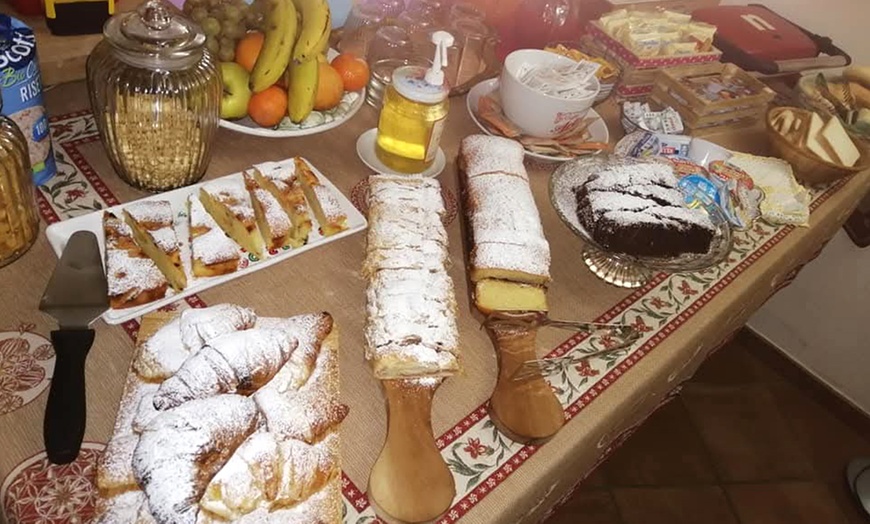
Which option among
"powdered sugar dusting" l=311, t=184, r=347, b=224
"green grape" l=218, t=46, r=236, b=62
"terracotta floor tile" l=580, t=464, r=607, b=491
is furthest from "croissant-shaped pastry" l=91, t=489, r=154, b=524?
"terracotta floor tile" l=580, t=464, r=607, b=491

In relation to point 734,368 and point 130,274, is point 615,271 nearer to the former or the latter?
point 130,274

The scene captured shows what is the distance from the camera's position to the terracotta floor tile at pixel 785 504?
195 centimetres

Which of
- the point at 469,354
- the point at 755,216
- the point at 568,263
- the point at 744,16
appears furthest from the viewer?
the point at 744,16

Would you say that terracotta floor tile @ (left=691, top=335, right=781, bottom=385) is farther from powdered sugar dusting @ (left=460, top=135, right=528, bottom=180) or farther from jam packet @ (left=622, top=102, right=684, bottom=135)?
powdered sugar dusting @ (left=460, top=135, right=528, bottom=180)

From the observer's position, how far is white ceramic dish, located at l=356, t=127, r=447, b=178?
4.02 feet

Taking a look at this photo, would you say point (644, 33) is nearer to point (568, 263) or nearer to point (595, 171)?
point (595, 171)

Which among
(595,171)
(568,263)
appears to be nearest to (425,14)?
(595,171)

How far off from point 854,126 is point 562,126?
0.73 metres

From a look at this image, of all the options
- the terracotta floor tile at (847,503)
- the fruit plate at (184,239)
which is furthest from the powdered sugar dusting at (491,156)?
the terracotta floor tile at (847,503)

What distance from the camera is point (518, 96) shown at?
1.30 meters

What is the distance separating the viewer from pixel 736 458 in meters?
2.07

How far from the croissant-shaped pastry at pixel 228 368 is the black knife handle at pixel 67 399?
0.10 metres

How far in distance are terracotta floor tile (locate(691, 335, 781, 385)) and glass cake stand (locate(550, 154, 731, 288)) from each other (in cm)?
128

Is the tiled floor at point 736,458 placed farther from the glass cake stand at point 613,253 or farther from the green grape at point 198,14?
the green grape at point 198,14
